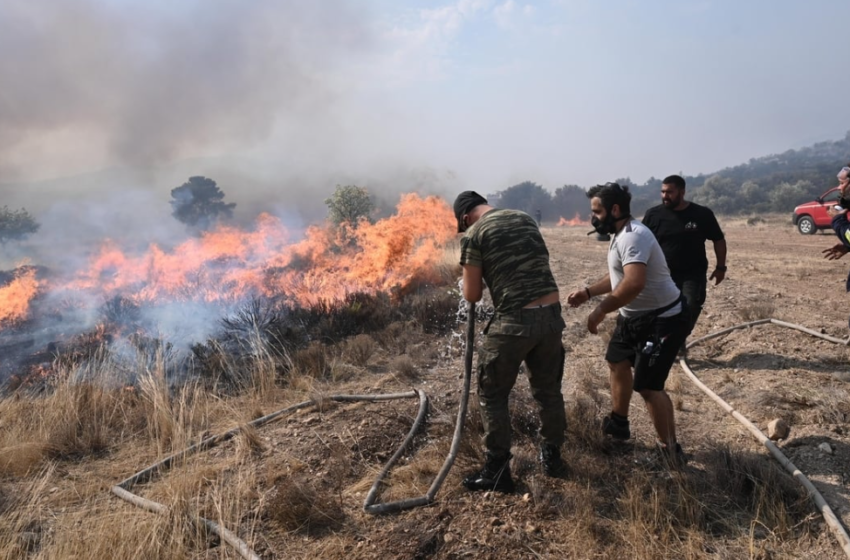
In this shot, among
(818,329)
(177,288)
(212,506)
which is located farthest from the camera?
(177,288)

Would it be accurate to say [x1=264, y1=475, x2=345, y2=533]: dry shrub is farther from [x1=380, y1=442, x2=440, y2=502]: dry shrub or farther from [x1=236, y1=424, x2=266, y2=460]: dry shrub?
[x1=236, y1=424, x2=266, y2=460]: dry shrub

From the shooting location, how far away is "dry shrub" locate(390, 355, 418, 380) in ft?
17.7

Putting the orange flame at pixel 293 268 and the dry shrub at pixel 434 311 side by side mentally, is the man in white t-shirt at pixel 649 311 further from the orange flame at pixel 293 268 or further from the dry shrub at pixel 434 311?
the orange flame at pixel 293 268

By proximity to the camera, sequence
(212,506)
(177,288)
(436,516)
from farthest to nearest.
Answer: (177,288)
(212,506)
(436,516)

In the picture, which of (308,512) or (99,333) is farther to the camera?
(99,333)

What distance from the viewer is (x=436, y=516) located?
2936 millimetres

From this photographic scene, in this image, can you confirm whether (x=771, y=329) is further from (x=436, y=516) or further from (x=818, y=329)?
(x=436, y=516)

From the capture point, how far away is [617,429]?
3555 millimetres

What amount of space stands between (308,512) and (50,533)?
1.72m

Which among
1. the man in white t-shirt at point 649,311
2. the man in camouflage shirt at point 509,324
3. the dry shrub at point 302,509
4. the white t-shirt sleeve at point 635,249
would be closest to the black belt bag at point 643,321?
the man in white t-shirt at point 649,311

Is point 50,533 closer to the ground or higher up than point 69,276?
closer to the ground

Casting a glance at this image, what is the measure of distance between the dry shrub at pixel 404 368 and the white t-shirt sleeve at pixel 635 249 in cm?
307

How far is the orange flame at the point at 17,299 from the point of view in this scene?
35.8 ft

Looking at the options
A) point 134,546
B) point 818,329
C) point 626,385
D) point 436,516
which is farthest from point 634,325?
point 818,329
